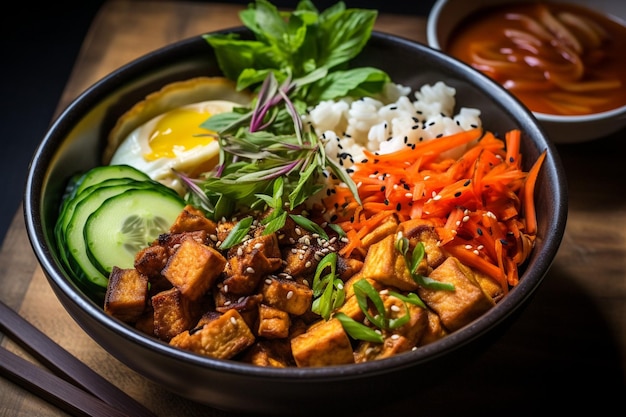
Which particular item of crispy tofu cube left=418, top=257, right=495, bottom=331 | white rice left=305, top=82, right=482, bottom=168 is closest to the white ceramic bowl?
white rice left=305, top=82, right=482, bottom=168

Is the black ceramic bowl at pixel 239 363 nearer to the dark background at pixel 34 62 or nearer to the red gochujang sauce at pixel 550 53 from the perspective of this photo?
the red gochujang sauce at pixel 550 53

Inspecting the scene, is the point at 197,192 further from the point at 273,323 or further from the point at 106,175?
the point at 273,323

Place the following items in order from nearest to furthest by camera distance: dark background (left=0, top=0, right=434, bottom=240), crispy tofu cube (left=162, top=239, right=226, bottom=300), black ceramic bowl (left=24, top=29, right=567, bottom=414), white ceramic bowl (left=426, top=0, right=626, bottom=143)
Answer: black ceramic bowl (left=24, top=29, right=567, bottom=414), crispy tofu cube (left=162, top=239, right=226, bottom=300), white ceramic bowl (left=426, top=0, right=626, bottom=143), dark background (left=0, top=0, right=434, bottom=240)

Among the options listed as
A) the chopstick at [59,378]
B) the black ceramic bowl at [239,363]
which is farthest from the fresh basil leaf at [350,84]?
the chopstick at [59,378]

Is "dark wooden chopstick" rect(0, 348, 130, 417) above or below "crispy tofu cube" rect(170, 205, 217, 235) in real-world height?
below

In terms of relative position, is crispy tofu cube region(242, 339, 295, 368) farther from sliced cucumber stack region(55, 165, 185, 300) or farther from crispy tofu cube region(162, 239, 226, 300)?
sliced cucumber stack region(55, 165, 185, 300)

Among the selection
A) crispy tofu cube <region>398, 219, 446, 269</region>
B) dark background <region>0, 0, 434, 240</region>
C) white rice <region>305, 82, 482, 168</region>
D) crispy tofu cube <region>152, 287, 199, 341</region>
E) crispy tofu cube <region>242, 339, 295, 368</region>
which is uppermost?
white rice <region>305, 82, 482, 168</region>

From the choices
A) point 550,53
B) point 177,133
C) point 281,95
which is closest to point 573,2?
point 550,53
